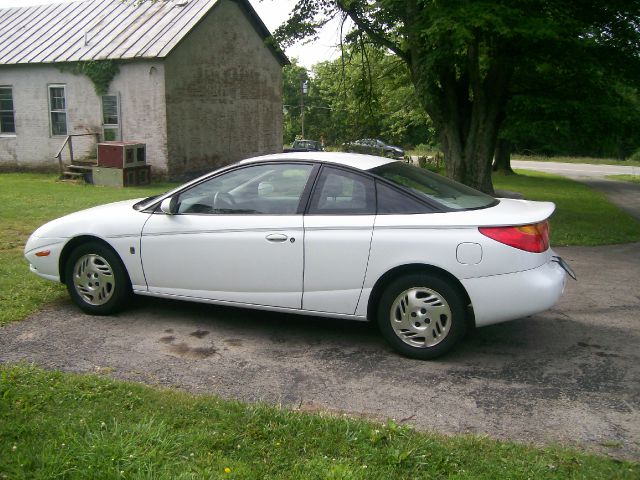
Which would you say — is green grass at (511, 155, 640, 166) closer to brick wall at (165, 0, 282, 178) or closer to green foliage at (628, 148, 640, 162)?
green foliage at (628, 148, 640, 162)

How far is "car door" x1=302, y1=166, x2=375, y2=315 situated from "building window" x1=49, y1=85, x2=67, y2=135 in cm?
1996

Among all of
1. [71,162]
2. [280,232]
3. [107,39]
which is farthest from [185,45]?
[280,232]

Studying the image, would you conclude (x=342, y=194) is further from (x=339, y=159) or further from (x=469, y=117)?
(x=469, y=117)

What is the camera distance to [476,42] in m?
12.8

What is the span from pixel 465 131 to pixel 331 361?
37.2 ft

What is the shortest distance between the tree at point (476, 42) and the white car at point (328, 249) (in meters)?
6.25

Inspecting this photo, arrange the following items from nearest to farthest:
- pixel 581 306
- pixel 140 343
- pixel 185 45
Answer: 1. pixel 140 343
2. pixel 581 306
3. pixel 185 45

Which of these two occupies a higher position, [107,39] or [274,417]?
[107,39]

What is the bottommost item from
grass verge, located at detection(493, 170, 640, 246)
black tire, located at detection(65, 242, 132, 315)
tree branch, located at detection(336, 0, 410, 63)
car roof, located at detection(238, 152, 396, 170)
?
grass verge, located at detection(493, 170, 640, 246)

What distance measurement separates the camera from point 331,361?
4.91 m

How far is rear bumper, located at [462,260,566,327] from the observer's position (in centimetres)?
478

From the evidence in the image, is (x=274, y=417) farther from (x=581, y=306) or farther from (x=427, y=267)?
(x=581, y=306)

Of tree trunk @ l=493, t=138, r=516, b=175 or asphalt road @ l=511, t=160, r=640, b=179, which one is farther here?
asphalt road @ l=511, t=160, r=640, b=179

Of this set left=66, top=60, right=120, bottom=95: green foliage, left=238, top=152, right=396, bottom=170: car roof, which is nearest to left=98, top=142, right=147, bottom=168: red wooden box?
left=66, top=60, right=120, bottom=95: green foliage
